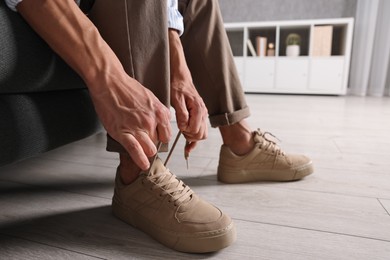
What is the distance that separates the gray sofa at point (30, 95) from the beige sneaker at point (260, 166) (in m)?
0.33

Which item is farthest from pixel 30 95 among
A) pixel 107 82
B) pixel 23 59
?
pixel 107 82

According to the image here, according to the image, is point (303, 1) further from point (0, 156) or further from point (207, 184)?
point (0, 156)

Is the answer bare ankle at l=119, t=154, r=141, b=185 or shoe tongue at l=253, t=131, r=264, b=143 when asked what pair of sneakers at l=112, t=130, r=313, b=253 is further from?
shoe tongue at l=253, t=131, r=264, b=143

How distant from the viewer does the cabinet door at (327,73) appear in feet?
8.05

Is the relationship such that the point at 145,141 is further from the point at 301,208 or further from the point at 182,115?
the point at 301,208

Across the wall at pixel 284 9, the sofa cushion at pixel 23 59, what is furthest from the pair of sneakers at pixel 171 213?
the wall at pixel 284 9

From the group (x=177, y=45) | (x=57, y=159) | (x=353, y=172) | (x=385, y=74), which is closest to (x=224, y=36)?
(x=177, y=45)

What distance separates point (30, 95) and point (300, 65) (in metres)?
2.39

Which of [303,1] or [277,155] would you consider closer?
[277,155]

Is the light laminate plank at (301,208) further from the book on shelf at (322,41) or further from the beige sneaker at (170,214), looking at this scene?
the book on shelf at (322,41)

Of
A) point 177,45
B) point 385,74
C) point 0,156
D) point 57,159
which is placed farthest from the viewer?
point 385,74

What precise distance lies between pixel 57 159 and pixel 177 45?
1.72 feet

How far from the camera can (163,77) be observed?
0.44 meters

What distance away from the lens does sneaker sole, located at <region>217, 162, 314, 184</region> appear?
0.66m
